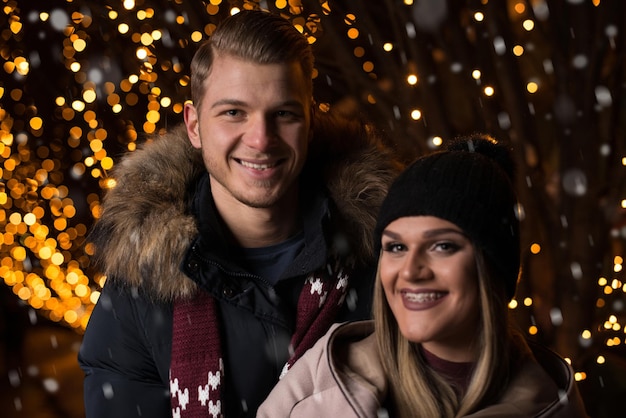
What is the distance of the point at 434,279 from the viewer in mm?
1702

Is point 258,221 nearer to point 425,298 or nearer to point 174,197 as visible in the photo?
point 174,197

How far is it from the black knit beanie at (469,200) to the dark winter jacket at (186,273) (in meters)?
0.43

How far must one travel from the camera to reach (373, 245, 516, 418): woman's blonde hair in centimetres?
174

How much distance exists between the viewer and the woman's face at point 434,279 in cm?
170

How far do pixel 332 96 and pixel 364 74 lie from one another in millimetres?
332

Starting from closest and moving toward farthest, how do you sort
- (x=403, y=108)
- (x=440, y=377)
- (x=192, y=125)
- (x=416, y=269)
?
(x=416, y=269)
(x=440, y=377)
(x=192, y=125)
(x=403, y=108)

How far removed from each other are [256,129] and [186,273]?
15.2 inches

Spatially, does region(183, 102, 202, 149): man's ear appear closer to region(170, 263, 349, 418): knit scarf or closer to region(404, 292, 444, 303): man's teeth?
region(170, 263, 349, 418): knit scarf

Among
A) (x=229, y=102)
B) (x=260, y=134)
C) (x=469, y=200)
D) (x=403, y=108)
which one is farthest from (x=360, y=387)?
(x=403, y=108)

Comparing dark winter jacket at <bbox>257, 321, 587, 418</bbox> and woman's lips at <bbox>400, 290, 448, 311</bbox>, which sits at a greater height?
woman's lips at <bbox>400, 290, 448, 311</bbox>

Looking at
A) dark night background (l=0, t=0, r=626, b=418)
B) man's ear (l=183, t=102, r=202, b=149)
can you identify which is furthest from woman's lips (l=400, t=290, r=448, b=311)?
dark night background (l=0, t=0, r=626, b=418)

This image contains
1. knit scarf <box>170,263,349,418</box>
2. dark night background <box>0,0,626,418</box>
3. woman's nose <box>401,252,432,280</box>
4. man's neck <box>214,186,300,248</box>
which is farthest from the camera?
dark night background <box>0,0,626,418</box>

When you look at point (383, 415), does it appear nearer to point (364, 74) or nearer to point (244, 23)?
point (244, 23)

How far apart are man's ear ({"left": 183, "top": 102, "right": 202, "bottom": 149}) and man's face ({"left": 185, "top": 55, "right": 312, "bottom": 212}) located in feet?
0.41
